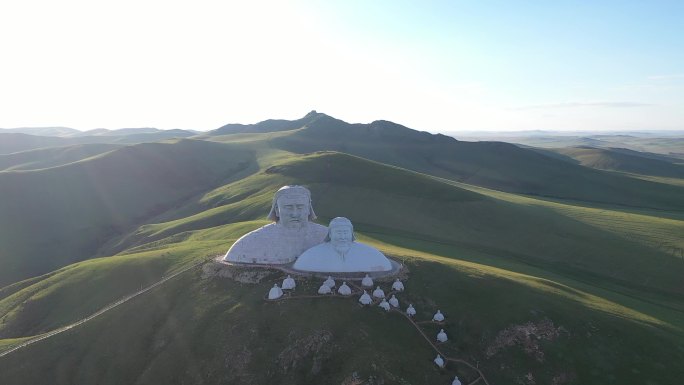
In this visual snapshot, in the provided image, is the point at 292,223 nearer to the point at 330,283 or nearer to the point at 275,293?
the point at 330,283

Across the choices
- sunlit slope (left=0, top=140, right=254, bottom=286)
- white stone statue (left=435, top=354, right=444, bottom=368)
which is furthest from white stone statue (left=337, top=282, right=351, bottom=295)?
sunlit slope (left=0, top=140, right=254, bottom=286)

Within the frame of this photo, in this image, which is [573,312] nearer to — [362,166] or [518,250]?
[518,250]

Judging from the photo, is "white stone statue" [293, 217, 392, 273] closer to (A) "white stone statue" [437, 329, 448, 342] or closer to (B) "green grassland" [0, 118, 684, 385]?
(B) "green grassland" [0, 118, 684, 385]

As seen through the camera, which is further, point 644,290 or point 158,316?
point 644,290

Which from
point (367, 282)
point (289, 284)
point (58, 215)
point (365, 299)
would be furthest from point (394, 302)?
point (58, 215)

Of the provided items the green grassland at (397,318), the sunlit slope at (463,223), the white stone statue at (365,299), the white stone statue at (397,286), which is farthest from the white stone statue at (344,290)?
the sunlit slope at (463,223)

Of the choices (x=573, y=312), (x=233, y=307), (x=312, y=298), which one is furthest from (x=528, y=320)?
(x=233, y=307)
